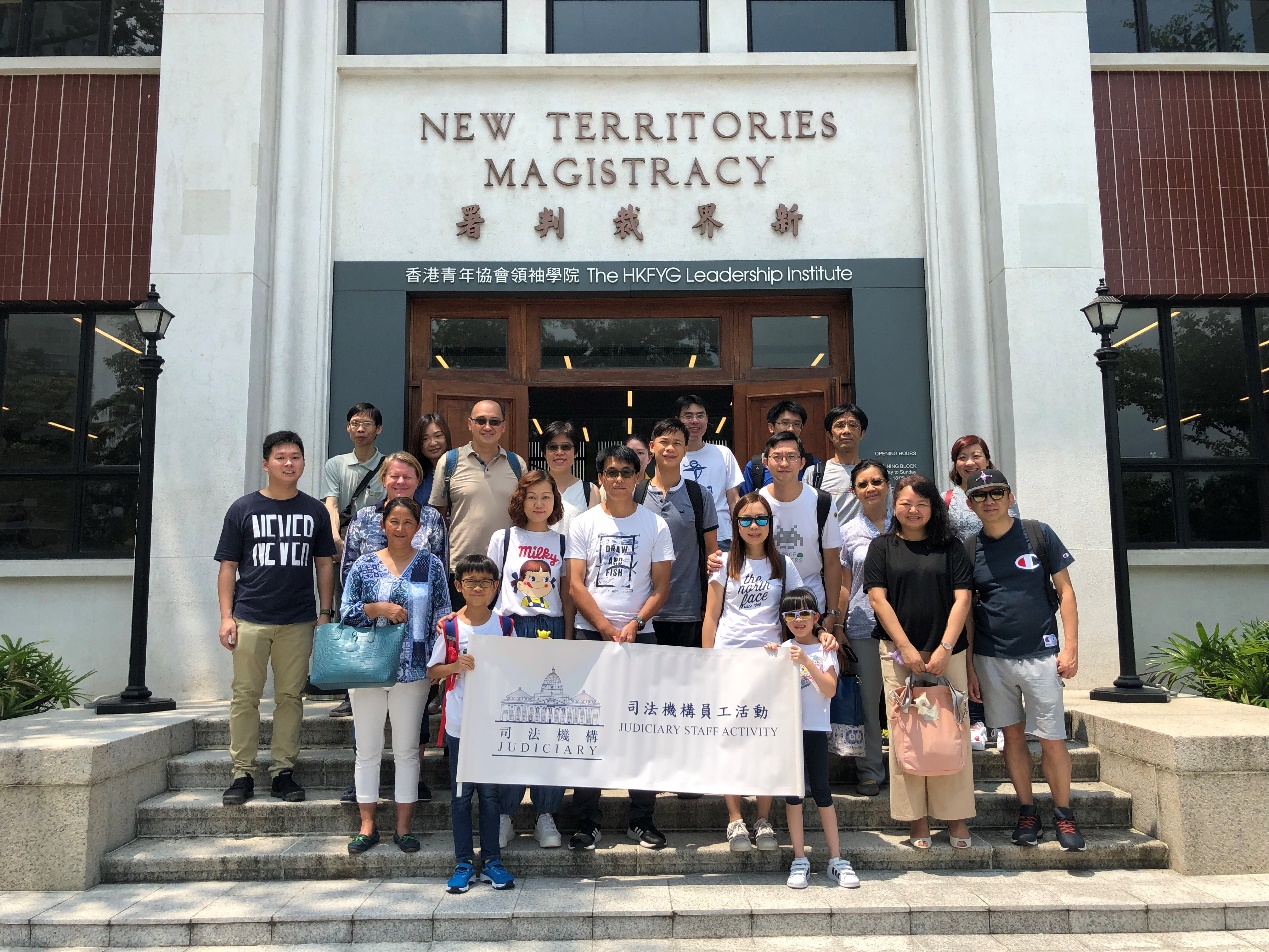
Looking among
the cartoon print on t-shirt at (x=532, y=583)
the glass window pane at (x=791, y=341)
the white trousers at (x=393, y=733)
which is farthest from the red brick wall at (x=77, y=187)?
the glass window pane at (x=791, y=341)

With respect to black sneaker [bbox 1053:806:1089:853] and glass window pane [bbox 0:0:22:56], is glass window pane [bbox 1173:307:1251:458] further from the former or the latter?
glass window pane [bbox 0:0:22:56]

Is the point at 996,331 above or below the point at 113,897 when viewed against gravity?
above

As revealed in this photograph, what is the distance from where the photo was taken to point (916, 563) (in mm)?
5133

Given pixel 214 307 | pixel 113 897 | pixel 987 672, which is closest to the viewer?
pixel 113 897

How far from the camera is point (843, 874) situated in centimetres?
477

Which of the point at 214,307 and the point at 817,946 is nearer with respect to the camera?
the point at 817,946

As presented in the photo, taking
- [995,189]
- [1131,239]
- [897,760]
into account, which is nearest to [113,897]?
[897,760]

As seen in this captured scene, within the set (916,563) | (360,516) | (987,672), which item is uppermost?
(360,516)

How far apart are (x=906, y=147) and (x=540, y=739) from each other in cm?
701

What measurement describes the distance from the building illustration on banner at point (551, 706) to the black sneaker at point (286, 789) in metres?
1.56

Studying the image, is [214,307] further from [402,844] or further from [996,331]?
[996,331]

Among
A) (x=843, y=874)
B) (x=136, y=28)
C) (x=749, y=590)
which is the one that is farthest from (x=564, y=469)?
(x=136, y=28)

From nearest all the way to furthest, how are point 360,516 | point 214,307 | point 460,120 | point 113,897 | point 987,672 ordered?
1. point 113,897
2. point 987,672
3. point 360,516
4. point 214,307
5. point 460,120

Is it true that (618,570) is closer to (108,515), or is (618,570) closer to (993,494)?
(993,494)
